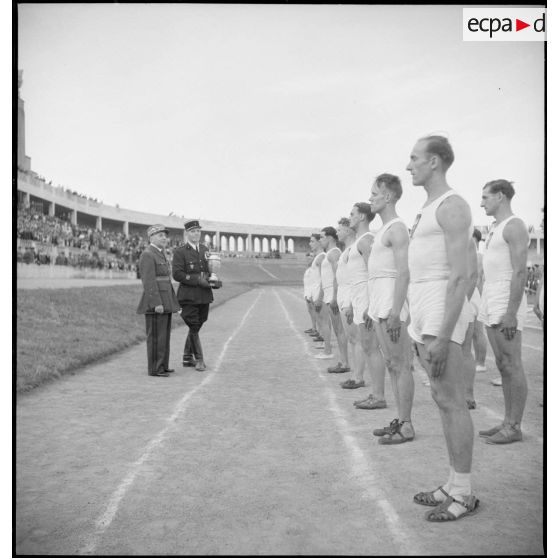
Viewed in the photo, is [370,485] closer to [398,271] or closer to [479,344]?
[398,271]

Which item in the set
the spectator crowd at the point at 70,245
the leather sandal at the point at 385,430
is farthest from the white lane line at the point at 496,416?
the spectator crowd at the point at 70,245

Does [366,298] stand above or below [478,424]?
above

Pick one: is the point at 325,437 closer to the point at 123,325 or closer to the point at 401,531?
the point at 401,531

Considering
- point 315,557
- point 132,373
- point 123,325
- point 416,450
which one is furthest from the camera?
point 123,325

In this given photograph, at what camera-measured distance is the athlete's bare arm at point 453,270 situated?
10.6ft

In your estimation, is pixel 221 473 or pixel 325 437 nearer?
pixel 221 473

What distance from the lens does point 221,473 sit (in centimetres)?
392

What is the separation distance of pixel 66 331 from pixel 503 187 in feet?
28.5

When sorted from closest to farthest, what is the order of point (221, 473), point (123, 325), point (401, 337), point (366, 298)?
point (221, 473)
point (401, 337)
point (366, 298)
point (123, 325)

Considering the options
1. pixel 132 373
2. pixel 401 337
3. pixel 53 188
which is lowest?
pixel 132 373

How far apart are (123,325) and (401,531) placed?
11413 millimetres

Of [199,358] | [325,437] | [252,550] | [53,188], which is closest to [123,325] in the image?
[199,358]

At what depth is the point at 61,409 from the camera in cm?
584

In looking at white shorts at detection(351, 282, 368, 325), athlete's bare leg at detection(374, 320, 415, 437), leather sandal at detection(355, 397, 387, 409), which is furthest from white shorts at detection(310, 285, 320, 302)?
athlete's bare leg at detection(374, 320, 415, 437)
